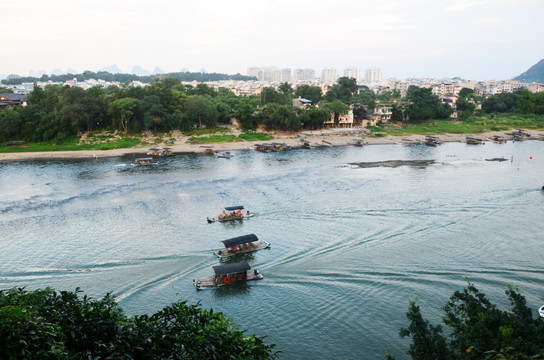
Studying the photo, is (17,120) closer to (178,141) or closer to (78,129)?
(78,129)

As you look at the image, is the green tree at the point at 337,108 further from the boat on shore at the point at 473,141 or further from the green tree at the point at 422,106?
the boat on shore at the point at 473,141

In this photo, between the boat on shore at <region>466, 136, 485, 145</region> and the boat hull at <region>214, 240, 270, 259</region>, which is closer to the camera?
the boat hull at <region>214, 240, 270, 259</region>

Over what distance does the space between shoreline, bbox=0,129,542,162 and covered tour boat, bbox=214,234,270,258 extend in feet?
107

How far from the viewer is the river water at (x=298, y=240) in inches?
709

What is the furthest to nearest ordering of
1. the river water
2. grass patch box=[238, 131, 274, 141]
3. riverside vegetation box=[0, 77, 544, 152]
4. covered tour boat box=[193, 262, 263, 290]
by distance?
grass patch box=[238, 131, 274, 141]
riverside vegetation box=[0, 77, 544, 152]
covered tour boat box=[193, 262, 263, 290]
the river water

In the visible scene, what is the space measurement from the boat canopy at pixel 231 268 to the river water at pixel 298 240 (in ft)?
2.72

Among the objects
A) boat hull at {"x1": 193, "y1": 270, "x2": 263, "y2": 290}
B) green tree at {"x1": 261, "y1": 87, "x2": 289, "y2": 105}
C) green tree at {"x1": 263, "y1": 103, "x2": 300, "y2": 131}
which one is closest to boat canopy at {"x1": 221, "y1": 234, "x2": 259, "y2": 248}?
boat hull at {"x1": 193, "y1": 270, "x2": 263, "y2": 290}

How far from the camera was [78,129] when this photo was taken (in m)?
58.9

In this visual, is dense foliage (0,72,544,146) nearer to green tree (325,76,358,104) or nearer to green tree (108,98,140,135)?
green tree (108,98,140,135)

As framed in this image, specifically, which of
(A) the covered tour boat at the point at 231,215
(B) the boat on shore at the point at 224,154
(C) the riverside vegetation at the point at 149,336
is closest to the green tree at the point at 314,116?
(B) the boat on shore at the point at 224,154

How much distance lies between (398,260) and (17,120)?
57.7m

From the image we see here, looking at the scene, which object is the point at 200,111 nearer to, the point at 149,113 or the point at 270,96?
the point at 149,113

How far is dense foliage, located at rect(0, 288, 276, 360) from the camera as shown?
7.79 metres

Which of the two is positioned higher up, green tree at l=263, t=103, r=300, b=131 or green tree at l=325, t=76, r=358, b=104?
green tree at l=325, t=76, r=358, b=104
